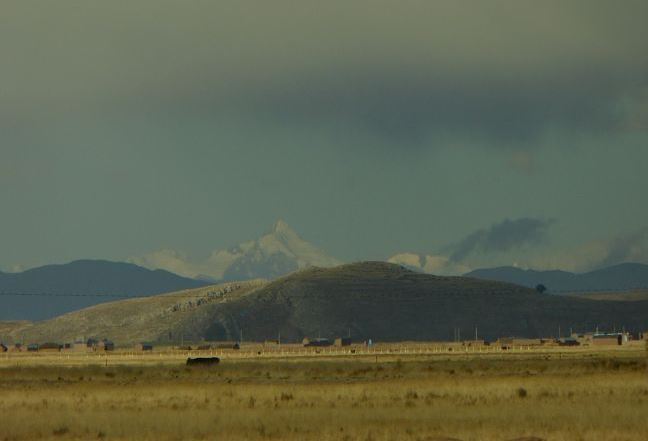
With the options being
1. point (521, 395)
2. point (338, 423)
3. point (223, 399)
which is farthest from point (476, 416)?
point (223, 399)

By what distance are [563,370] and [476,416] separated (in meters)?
48.6

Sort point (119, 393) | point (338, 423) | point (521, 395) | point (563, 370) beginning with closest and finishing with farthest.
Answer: point (338, 423) → point (521, 395) → point (119, 393) → point (563, 370)

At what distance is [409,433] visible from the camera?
169 feet

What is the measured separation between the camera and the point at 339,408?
218 feet

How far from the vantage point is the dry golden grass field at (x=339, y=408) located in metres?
53.0

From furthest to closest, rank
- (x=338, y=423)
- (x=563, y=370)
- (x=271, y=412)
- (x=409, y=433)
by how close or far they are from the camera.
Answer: (x=563, y=370) → (x=271, y=412) → (x=338, y=423) → (x=409, y=433)

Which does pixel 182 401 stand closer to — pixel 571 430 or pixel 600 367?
pixel 571 430

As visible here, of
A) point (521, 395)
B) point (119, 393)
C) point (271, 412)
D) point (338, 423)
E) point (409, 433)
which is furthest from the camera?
point (119, 393)

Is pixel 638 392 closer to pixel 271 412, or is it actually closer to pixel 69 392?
pixel 271 412

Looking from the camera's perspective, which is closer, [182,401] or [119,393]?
[182,401]

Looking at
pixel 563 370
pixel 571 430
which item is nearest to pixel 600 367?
pixel 563 370

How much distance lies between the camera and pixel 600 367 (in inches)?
4338

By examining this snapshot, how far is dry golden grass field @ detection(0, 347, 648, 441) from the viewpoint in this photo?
53031mm

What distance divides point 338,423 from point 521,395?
1683cm
